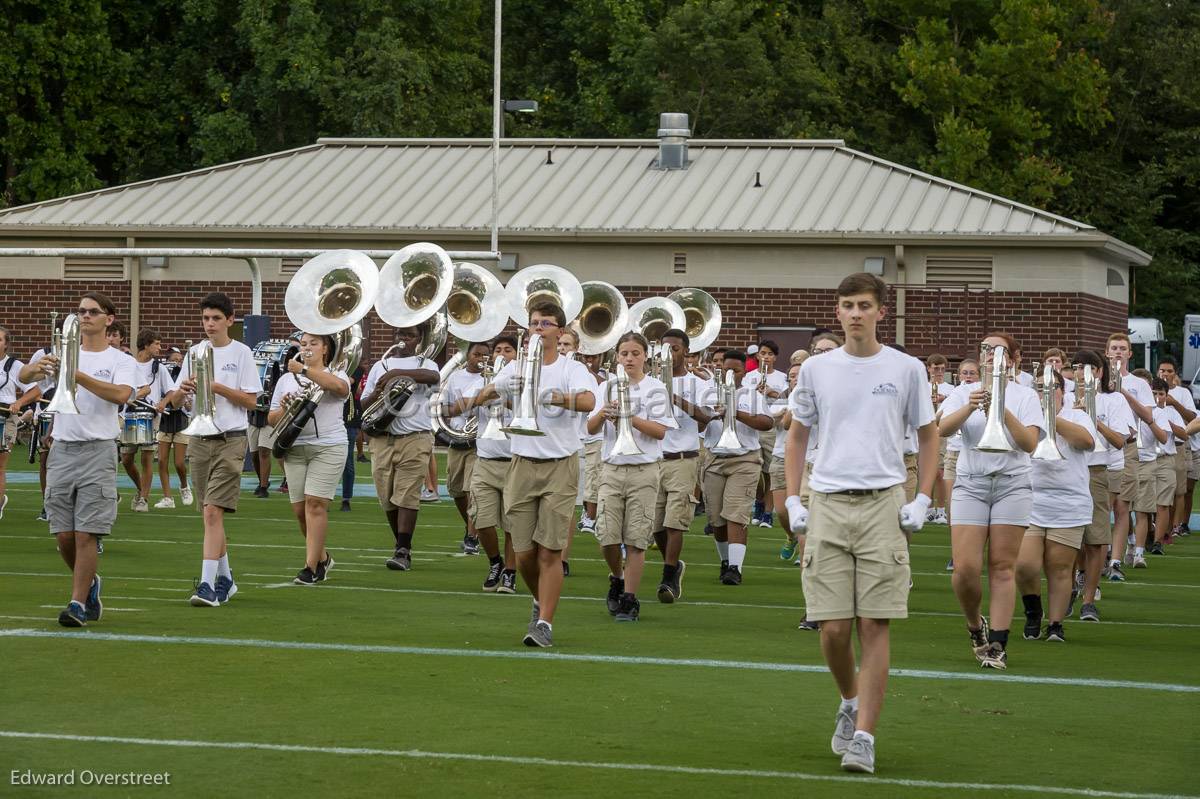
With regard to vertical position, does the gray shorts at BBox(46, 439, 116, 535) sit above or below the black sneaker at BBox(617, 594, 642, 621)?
above

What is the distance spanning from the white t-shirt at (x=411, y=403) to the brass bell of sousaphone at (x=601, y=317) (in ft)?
7.79

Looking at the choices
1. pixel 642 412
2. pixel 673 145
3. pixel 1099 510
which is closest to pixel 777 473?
pixel 1099 510

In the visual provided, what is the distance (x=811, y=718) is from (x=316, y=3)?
37591mm

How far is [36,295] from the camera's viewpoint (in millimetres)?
32219

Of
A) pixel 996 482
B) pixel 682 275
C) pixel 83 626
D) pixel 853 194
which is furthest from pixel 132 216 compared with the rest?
pixel 996 482

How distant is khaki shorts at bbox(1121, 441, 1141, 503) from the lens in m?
15.2

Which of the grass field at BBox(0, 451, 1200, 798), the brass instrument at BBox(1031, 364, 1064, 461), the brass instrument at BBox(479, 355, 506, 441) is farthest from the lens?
the brass instrument at BBox(479, 355, 506, 441)

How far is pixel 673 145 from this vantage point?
3253 cm

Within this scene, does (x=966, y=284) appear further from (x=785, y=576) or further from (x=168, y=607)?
(x=168, y=607)

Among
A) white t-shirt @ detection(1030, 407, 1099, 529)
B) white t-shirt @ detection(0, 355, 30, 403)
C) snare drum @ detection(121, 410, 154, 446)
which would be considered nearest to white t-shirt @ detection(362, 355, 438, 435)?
white t-shirt @ detection(0, 355, 30, 403)

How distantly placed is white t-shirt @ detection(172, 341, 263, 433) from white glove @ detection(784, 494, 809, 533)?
204 inches

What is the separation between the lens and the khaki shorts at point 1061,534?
1088 centimetres

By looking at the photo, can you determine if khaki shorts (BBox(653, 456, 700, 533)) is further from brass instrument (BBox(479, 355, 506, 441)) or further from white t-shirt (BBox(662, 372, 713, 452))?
brass instrument (BBox(479, 355, 506, 441))

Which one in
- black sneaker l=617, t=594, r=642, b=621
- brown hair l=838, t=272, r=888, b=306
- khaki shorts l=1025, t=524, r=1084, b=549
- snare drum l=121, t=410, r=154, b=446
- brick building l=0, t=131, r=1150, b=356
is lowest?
black sneaker l=617, t=594, r=642, b=621
